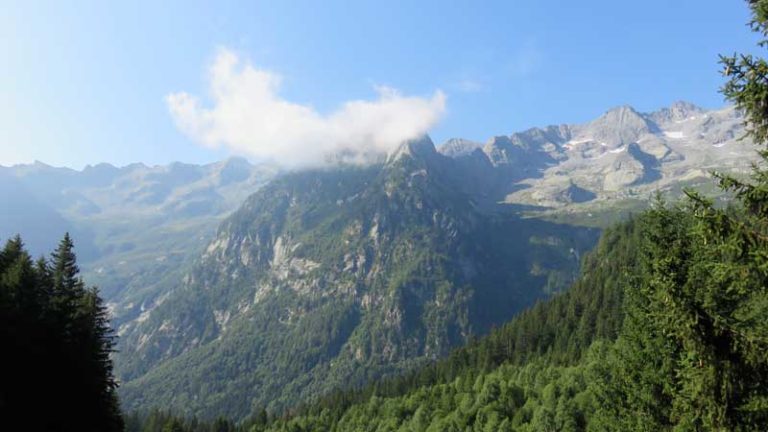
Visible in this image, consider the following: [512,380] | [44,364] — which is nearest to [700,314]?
[44,364]

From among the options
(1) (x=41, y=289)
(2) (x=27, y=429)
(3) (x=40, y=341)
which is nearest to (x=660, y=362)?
(2) (x=27, y=429)

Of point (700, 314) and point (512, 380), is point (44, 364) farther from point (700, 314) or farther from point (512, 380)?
point (512, 380)

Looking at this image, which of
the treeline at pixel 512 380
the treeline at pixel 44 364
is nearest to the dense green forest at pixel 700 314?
the treeline at pixel 512 380

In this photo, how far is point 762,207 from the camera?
1345 centimetres

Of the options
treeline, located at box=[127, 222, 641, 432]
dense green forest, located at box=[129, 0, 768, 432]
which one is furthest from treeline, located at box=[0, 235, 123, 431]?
treeline, located at box=[127, 222, 641, 432]

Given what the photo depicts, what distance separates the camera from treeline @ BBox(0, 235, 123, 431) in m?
36.0

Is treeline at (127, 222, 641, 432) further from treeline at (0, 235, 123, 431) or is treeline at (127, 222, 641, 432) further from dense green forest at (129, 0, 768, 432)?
treeline at (0, 235, 123, 431)

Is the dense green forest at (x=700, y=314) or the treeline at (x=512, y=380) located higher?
the dense green forest at (x=700, y=314)

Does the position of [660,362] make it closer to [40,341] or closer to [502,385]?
[40,341]

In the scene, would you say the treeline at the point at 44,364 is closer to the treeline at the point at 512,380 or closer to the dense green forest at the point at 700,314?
the dense green forest at the point at 700,314

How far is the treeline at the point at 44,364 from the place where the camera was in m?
36.0

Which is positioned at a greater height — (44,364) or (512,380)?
(44,364)

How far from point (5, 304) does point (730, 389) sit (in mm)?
43867

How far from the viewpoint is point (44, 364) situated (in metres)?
38.9
